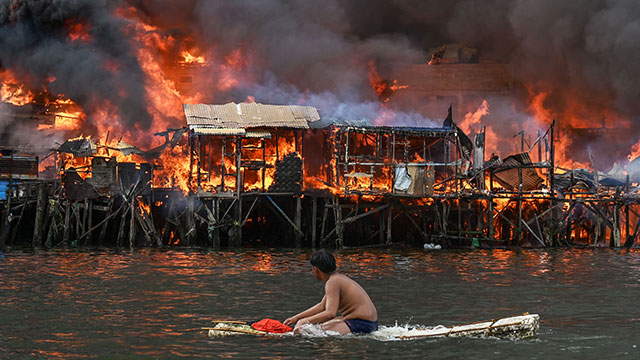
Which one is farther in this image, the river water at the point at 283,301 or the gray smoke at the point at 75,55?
the gray smoke at the point at 75,55

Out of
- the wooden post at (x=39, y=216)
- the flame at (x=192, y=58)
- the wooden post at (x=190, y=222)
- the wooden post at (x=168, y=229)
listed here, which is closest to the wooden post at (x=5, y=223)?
the wooden post at (x=39, y=216)

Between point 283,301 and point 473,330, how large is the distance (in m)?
6.46

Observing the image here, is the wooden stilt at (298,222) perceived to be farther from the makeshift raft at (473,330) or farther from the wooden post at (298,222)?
the makeshift raft at (473,330)

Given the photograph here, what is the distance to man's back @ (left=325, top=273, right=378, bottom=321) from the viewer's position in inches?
476

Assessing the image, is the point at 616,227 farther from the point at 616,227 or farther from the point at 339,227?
the point at 339,227

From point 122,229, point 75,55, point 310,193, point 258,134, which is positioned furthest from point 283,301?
point 75,55

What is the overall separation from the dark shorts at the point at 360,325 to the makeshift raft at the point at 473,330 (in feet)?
0.59

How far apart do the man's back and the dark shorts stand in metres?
0.06

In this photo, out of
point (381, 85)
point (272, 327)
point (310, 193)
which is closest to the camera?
point (272, 327)

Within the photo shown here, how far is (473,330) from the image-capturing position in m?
12.5

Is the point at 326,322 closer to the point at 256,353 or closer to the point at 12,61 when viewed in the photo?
the point at 256,353

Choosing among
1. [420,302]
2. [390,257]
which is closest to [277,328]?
[420,302]

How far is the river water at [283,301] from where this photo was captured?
12.3 meters

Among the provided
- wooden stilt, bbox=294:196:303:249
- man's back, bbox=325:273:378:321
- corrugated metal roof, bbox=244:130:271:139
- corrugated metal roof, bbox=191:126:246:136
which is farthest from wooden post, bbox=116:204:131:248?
man's back, bbox=325:273:378:321
